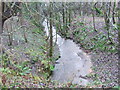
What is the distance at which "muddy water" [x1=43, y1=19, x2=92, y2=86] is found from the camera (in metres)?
11.5

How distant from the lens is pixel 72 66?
14086 mm

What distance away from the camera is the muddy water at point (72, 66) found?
11.5 metres

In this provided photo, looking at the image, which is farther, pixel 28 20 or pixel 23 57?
pixel 28 20

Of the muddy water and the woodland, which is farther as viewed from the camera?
the muddy water

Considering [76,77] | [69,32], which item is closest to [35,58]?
[76,77]

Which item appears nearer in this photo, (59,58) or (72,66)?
(72,66)

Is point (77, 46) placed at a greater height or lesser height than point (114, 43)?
lesser

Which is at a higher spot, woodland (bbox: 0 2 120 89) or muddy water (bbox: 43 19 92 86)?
woodland (bbox: 0 2 120 89)

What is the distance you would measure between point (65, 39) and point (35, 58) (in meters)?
9.41

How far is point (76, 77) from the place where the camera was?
11758mm

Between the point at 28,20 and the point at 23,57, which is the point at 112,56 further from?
the point at 28,20

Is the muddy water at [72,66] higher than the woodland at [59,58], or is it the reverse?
the woodland at [59,58]

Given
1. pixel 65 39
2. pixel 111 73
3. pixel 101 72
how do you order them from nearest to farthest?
1. pixel 111 73
2. pixel 101 72
3. pixel 65 39

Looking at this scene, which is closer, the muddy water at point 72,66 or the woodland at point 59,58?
the woodland at point 59,58
